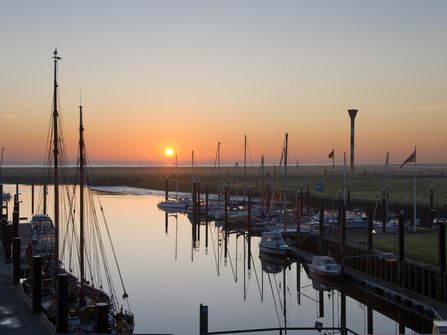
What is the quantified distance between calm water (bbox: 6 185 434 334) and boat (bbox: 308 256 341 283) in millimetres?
1119

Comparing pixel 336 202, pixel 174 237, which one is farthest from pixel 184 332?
pixel 336 202

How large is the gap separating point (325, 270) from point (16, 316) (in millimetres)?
25543

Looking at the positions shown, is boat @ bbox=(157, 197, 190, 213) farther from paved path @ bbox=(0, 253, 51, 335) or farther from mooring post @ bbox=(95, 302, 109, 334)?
mooring post @ bbox=(95, 302, 109, 334)

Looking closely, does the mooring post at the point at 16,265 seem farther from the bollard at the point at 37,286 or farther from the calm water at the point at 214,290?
the calm water at the point at 214,290

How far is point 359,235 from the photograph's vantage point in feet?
207

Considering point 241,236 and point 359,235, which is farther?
point 241,236

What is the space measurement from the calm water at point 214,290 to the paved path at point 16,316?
312 inches

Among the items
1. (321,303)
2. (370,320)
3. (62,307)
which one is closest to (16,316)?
(62,307)

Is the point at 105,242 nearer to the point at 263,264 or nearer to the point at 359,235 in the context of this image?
the point at 263,264

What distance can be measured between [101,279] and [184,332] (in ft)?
44.6

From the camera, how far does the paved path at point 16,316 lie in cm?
2250

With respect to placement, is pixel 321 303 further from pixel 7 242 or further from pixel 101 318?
pixel 7 242

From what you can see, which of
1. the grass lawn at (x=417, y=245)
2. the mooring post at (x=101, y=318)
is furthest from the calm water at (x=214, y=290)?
the mooring post at (x=101, y=318)

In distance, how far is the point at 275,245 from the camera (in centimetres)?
5553
